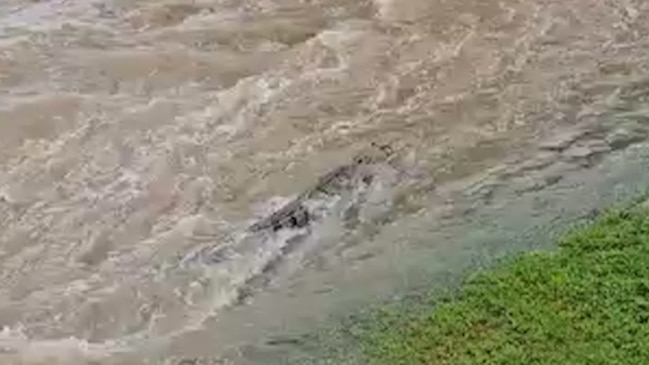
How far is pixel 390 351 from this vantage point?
6.28 metres

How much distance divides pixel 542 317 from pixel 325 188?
92.8 inches

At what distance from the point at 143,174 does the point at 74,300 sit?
6.33 feet

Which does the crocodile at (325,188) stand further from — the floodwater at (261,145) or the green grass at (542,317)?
the green grass at (542,317)

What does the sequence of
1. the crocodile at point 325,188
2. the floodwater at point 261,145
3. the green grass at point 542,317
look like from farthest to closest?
the crocodile at point 325,188 → the floodwater at point 261,145 → the green grass at point 542,317

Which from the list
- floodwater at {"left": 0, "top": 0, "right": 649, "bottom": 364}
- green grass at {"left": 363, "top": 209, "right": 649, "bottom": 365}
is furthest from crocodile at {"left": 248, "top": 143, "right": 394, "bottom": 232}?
green grass at {"left": 363, "top": 209, "right": 649, "bottom": 365}

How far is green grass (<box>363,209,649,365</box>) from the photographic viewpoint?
20.1 feet

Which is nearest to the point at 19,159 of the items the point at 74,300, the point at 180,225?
the point at 180,225

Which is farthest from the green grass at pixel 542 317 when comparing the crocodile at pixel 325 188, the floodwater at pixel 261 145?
the crocodile at pixel 325 188

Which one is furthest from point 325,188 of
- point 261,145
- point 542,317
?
point 542,317

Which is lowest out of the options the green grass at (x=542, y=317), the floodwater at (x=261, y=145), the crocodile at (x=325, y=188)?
the floodwater at (x=261, y=145)

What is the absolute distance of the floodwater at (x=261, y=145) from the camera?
284 inches

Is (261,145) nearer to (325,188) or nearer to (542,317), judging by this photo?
(325,188)

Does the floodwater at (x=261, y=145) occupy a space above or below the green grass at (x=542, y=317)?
below

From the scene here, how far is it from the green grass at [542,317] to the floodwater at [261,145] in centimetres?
50
